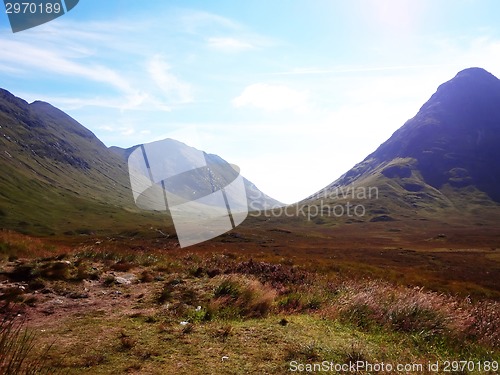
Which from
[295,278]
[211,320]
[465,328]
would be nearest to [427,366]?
[465,328]

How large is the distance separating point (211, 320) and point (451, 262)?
169 ft

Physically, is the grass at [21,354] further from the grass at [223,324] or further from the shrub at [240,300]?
the shrub at [240,300]

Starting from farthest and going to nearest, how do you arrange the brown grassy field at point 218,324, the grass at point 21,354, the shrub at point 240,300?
1. the shrub at point 240,300
2. the brown grassy field at point 218,324
3. the grass at point 21,354

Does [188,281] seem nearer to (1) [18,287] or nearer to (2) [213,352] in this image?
(1) [18,287]

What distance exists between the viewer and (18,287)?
33.4ft

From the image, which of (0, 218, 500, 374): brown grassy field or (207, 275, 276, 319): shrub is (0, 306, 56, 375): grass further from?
(207, 275, 276, 319): shrub

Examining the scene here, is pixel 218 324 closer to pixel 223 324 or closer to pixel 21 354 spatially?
pixel 223 324

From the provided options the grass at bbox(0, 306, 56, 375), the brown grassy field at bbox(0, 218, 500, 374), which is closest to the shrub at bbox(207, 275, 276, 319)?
the brown grassy field at bbox(0, 218, 500, 374)

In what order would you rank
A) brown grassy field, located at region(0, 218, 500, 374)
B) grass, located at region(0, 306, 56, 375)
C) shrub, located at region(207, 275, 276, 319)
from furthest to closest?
shrub, located at region(207, 275, 276, 319)
brown grassy field, located at region(0, 218, 500, 374)
grass, located at region(0, 306, 56, 375)

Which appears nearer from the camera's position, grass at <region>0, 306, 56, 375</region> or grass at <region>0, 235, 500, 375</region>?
grass at <region>0, 306, 56, 375</region>

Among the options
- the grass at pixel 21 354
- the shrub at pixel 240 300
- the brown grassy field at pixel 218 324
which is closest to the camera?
the grass at pixel 21 354

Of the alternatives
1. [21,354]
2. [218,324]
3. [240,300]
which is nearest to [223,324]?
[218,324]

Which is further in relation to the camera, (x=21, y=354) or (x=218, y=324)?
(x=218, y=324)

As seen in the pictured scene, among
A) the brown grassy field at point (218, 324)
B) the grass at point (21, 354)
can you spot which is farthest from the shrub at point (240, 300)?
the grass at point (21, 354)
